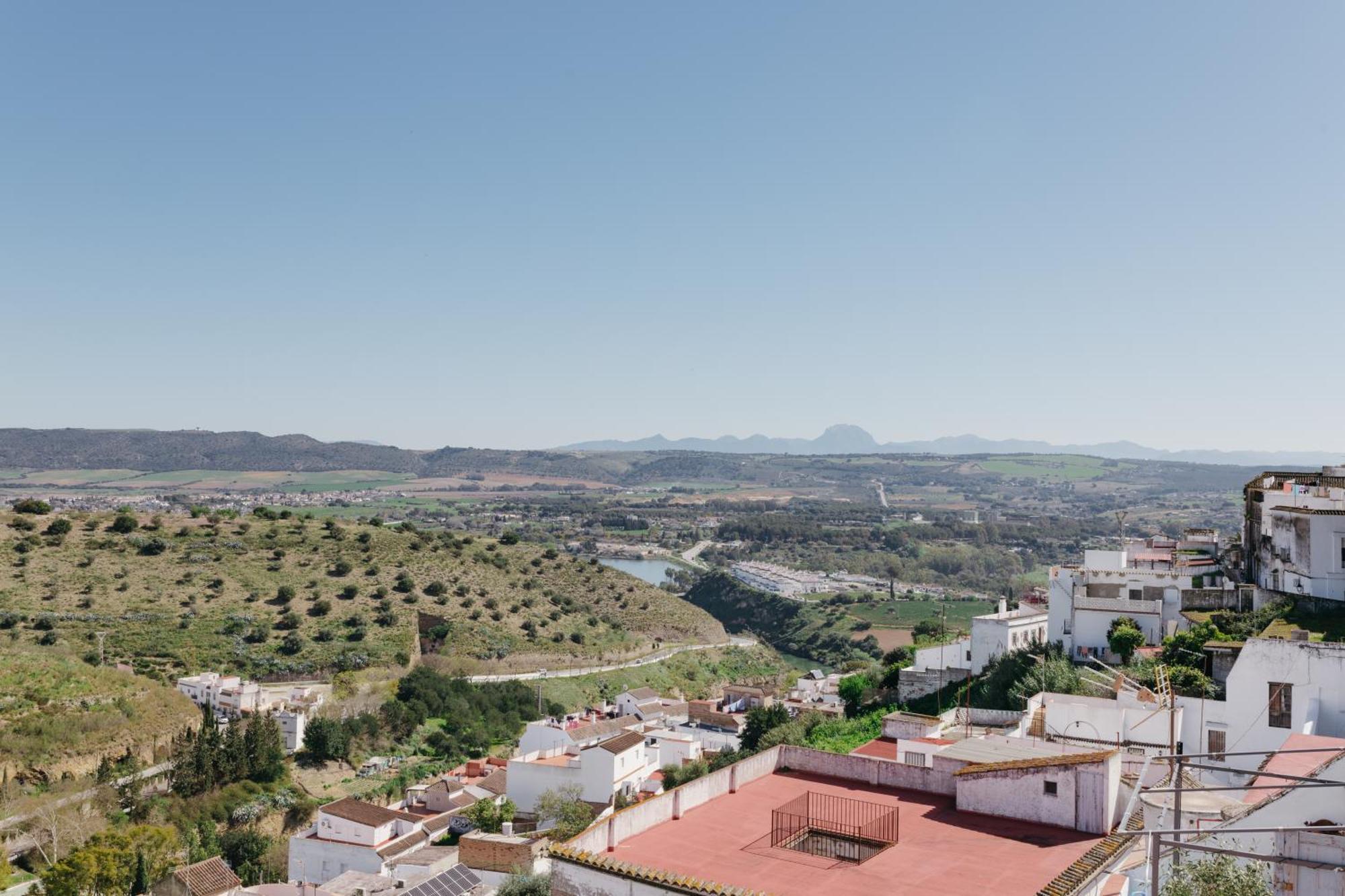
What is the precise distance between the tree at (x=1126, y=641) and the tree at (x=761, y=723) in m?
11.7

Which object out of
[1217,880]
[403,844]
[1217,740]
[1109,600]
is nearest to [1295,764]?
[1217,880]

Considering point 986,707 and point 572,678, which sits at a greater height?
point 986,707

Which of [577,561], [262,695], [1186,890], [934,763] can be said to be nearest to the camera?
[1186,890]

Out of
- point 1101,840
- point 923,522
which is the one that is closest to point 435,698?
point 1101,840

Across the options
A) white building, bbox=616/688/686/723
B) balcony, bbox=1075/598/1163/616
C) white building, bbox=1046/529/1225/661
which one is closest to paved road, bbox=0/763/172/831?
white building, bbox=616/688/686/723

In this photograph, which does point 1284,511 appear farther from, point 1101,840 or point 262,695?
point 262,695

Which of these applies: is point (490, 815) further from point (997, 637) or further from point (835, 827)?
point (835, 827)

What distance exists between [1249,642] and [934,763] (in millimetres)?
8139

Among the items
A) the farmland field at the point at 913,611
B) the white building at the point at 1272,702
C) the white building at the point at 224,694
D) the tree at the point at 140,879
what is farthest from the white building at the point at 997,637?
the farmland field at the point at 913,611

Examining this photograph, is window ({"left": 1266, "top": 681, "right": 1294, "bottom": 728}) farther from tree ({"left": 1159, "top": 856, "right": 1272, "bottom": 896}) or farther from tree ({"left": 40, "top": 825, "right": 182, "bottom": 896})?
tree ({"left": 40, "top": 825, "right": 182, "bottom": 896})

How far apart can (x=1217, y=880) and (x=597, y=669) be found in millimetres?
46163

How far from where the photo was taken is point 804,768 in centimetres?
1167

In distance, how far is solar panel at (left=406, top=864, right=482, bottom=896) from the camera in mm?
21109

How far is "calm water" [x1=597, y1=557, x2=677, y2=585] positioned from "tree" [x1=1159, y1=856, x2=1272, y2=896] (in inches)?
3783
